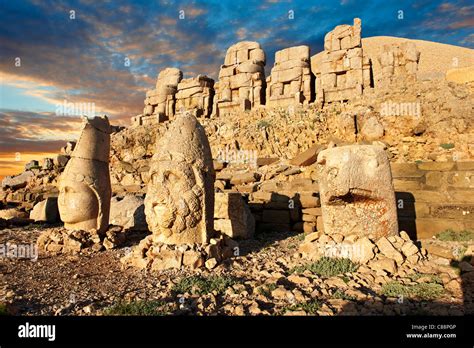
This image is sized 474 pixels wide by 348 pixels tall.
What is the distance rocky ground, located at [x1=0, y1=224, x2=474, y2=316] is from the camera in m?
3.56

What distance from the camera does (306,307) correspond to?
11.7 feet

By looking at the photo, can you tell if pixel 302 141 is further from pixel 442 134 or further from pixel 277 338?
pixel 277 338

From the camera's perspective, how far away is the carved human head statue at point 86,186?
6762 mm

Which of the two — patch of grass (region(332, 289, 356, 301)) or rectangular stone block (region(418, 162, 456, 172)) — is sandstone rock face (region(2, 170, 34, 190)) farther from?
rectangular stone block (region(418, 162, 456, 172))

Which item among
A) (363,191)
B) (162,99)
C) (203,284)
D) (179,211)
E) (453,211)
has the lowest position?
(203,284)

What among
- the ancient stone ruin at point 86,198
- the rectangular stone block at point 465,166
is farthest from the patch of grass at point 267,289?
the rectangular stone block at point 465,166

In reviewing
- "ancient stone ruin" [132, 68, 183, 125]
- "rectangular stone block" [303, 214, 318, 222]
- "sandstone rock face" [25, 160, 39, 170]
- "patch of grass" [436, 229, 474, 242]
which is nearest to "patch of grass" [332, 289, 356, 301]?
"patch of grass" [436, 229, 474, 242]

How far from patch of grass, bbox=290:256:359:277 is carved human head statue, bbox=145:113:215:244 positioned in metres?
1.77

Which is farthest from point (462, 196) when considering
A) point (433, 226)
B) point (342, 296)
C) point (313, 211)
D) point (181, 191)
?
point (181, 191)

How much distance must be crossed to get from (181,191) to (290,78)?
1710cm

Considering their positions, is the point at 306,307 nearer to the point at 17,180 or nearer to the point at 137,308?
the point at 137,308

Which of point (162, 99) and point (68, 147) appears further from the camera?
point (162, 99)

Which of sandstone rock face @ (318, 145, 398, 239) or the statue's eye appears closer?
sandstone rock face @ (318, 145, 398, 239)

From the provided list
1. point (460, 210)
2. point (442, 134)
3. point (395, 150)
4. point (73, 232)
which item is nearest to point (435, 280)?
point (460, 210)
